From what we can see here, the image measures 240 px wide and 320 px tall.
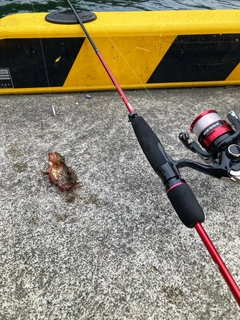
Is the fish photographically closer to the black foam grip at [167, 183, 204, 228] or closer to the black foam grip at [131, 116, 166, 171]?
the black foam grip at [131, 116, 166, 171]

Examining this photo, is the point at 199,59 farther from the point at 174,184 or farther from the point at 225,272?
the point at 225,272

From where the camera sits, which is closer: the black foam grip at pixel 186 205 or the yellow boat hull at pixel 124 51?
the black foam grip at pixel 186 205

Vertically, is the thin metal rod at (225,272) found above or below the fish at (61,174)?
above

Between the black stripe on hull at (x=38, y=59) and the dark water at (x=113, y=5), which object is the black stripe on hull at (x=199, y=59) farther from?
the dark water at (x=113, y=5)

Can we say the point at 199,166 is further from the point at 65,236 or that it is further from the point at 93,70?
the point at 93,70

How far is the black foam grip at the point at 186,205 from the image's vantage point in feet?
5.02

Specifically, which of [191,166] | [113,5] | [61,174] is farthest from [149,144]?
[113,5]

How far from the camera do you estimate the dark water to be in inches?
306

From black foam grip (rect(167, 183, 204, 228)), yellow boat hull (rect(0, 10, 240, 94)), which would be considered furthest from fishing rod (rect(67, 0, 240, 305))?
yellow boat hull (rect(0, 10, 240, 94))

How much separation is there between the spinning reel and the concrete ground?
510 mm

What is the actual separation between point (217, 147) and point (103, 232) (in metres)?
0.95

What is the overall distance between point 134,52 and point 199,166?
79.1 inches

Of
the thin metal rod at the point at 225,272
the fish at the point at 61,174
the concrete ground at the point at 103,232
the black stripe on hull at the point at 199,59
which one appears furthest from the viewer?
the black stripe on hull at the point at 199,59

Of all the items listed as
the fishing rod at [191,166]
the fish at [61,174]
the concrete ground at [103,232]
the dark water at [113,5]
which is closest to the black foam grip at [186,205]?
the fishing rod at [191,166]
